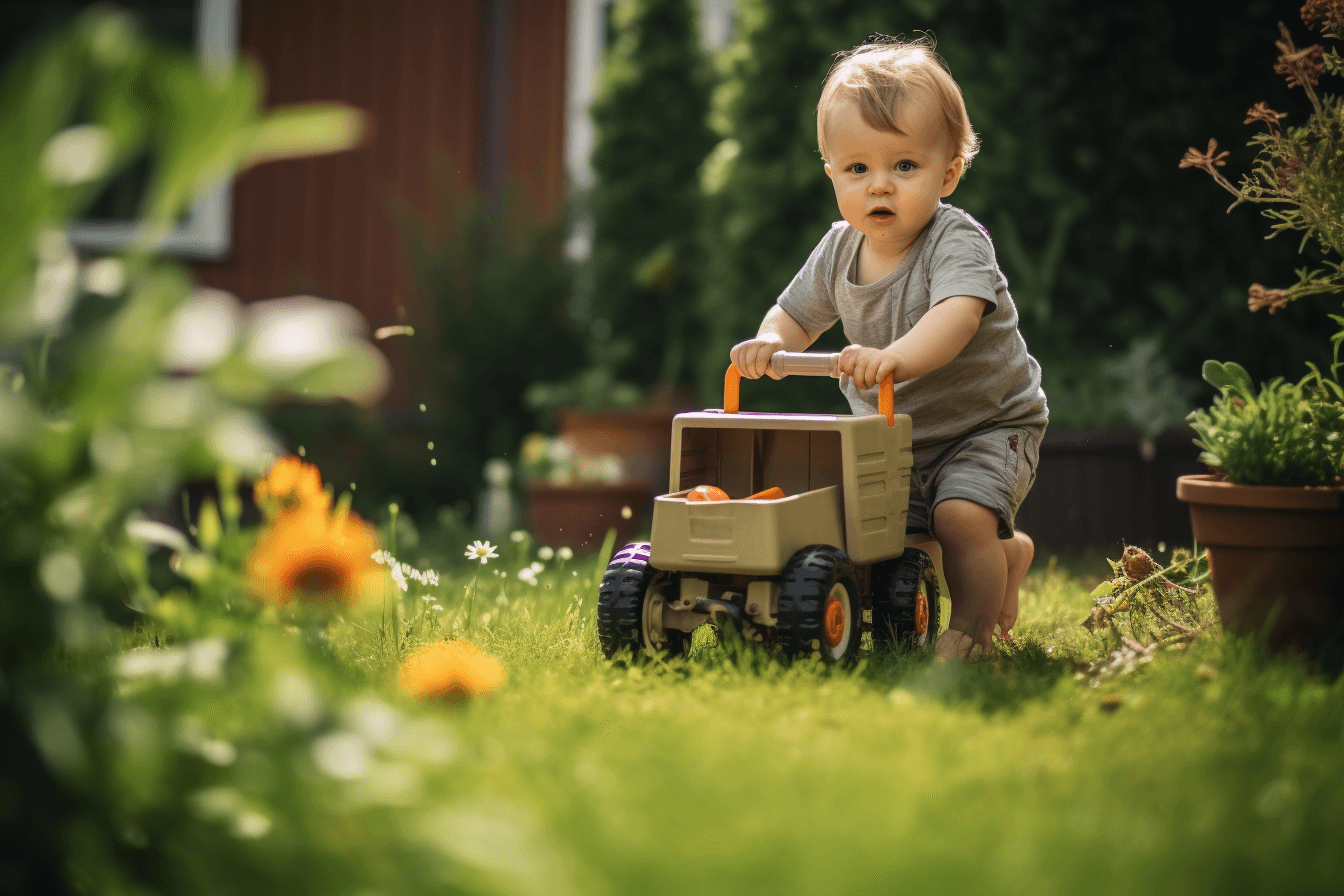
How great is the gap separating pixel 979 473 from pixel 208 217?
4716 mm

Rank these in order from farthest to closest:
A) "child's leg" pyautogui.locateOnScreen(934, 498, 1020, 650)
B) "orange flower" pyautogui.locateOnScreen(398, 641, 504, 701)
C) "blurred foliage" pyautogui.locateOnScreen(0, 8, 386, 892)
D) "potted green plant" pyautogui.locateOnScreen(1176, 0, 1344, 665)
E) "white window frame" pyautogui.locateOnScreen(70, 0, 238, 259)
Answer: "white window frame" pyautogui.locateOnScreen(70, 0, 238, 259) < "child's leg" pyautogui.locateOnScreen(934, 498, 1020, 650) < "potted green plant" pyautogui.locateOnScreen(1176, 0, 1344, 665) < "orange flower" pyautogui.locateOnScreen(398, 641, 504, 701) < "blurred foliage" pyautogui.locateOnScreen(0, 8, 386, 892)

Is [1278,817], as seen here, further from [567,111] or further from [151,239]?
[567,111]

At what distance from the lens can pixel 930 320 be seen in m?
2.33

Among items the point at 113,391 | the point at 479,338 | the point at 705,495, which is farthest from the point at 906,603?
the point at 479,338

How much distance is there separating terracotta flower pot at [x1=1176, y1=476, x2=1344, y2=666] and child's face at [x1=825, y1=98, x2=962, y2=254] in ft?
2.65

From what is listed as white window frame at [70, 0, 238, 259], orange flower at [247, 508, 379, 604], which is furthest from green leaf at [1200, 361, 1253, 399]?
white window frame at [70, 0, 238, 259]

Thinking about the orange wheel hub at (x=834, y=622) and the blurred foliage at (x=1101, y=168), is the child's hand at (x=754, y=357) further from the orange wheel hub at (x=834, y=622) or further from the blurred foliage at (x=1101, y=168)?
the blurred foliage at (x=1101, y=168)

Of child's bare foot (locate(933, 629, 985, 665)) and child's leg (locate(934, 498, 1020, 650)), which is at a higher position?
child's leg (locate(934, 498, 1020, 650))

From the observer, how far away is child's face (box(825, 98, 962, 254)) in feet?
7.75

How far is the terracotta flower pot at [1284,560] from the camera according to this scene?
6.57 ft

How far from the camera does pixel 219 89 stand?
3.39ft

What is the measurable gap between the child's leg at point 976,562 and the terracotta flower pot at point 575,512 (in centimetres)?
217

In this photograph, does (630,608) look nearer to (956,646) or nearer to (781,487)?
(781,487)

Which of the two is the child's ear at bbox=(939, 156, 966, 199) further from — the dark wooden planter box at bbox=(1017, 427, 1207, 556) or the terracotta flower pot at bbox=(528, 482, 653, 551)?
the terracotta flower pot at bbox=(528, 482, 653, 551)
